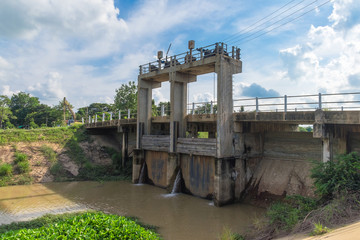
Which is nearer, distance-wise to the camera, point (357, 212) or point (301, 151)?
point (357, 212)

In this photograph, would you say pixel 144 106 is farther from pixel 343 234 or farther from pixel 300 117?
pixel 343 234

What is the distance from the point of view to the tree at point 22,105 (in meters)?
67.1

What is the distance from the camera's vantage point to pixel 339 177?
403 inches

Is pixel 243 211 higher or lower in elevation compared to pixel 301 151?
lower

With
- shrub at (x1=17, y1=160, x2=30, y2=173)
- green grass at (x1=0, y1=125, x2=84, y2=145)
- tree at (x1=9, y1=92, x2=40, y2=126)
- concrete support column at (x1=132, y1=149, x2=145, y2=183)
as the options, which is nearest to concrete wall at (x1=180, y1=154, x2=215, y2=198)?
concrete support column at (x1=132, y1=149, x2=145, y2=183)

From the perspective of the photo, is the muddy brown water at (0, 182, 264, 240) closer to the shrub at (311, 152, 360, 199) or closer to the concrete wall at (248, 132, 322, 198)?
the concrete wall at (248, 132, 322, 198)

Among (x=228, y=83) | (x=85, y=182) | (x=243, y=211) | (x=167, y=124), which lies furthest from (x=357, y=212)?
(x=85, y=182)

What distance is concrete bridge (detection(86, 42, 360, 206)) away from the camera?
536 inches

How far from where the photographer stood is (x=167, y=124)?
25.1 metres

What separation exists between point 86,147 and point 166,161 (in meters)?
12.1

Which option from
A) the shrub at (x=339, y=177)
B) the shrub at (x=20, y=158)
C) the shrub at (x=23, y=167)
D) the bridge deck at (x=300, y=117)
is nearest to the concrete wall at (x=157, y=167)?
the bridge deck at (x=300, y=117)

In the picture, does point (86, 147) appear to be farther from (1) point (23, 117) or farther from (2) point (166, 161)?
(1) point (23, 117)

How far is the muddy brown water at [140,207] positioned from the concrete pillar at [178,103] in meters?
4.57

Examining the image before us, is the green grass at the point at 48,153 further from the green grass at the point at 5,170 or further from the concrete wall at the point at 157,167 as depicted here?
the concrete wall at the point at 157,167
